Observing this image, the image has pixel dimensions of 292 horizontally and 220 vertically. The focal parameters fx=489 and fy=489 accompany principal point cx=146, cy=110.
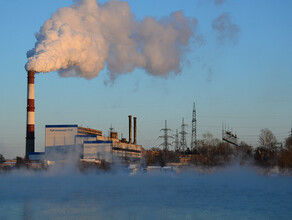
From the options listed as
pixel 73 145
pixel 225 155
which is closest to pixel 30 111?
pixel 73 145

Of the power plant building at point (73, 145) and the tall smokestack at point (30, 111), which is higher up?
the tall smokestack at point (30, 111)

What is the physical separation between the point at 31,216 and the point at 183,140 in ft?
320

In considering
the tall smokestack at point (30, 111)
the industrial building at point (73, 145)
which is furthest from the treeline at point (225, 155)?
the tall smokestack at point (30, 111)

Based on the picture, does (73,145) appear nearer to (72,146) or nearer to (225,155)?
(72,146)

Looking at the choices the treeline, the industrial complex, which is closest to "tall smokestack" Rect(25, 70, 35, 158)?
the industrial complex

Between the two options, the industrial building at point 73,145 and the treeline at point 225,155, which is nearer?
the treeline at point 225,155

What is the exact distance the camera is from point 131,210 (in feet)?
153

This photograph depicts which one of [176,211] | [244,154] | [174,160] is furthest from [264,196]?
[174,160]

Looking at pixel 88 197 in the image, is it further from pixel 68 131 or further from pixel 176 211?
pixel 68 131

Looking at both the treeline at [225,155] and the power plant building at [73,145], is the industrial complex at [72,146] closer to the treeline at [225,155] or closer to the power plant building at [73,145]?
the power plant building at [73,145]

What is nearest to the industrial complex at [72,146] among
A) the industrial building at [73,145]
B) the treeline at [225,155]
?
the industrial building at [73,145]

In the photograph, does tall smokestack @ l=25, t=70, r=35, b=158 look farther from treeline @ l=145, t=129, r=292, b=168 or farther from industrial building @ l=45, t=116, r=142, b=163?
treeline @ l=145, t=129, r=292, b=168

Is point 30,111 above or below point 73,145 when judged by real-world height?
above

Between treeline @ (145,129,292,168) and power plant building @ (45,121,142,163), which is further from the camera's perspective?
power plant building @ (45,121,142,163)
